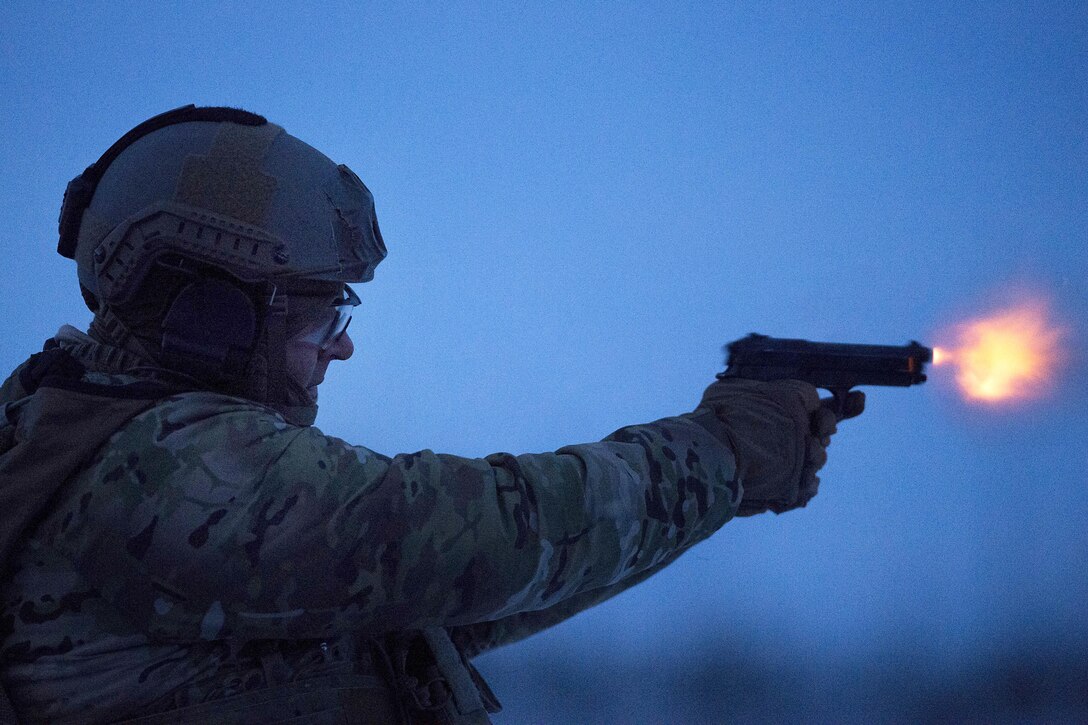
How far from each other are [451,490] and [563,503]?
0.23 m

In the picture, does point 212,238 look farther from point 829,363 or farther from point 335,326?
point 829,363

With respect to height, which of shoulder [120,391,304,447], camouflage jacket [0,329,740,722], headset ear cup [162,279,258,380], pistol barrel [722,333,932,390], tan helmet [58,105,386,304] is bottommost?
camouflage jacket [0,329,740,722]

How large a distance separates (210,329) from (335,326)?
1.46 ft

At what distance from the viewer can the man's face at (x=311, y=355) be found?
2.16m

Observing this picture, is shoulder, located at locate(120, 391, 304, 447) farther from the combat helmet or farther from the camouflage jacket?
the combat helmet

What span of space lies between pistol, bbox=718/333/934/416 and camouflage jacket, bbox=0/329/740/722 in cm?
79

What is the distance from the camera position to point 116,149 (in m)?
2.18

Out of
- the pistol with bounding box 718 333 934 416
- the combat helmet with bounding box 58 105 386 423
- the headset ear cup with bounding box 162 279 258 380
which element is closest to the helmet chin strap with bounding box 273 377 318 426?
the combat helmet with bounding box 58 105 386 423

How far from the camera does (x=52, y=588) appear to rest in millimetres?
1645

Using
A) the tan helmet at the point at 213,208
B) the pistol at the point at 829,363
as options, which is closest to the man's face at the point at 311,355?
the tan helmet at the point at 213,208

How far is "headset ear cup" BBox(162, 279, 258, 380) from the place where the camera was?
1.84 m

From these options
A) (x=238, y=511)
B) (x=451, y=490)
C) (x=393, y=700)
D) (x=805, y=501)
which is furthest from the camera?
(x=805, y=501)

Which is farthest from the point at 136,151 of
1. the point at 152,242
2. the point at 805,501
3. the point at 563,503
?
the point at 805,501

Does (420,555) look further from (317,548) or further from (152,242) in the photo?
(152,242)
